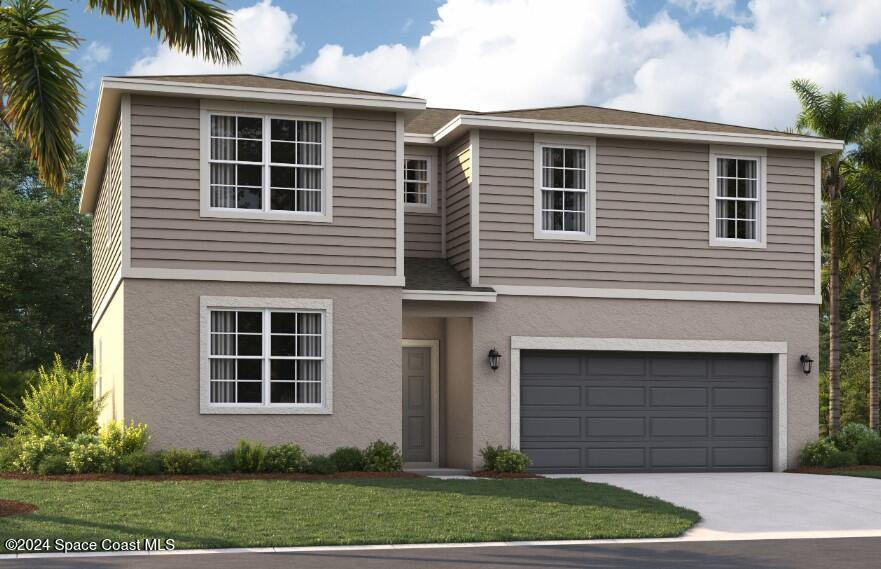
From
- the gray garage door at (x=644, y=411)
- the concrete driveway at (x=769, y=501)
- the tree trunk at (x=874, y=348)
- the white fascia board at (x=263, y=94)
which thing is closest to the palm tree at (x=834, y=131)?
the tree trunk at (x=874, y=348)

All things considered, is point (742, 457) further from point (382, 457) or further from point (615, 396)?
point (382, 457)

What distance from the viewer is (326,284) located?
61.7ft

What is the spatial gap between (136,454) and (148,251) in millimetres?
3069

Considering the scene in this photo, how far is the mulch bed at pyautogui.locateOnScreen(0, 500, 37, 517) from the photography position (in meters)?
13.4

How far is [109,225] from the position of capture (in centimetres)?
2161

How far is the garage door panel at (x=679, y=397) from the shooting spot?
2111cm

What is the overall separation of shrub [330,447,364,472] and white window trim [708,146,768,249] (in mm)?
7495

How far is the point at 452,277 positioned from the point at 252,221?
3.82 m

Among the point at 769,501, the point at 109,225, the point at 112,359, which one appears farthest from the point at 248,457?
the point at 769,501

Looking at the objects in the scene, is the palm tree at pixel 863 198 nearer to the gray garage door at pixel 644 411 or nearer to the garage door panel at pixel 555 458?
the gray garage door at pixel 644 411

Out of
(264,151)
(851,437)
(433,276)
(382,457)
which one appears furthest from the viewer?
(851,437)

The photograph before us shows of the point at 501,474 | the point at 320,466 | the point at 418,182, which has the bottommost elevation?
the point at 501,474

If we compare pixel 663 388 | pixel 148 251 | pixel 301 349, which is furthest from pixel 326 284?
pixel 663 388

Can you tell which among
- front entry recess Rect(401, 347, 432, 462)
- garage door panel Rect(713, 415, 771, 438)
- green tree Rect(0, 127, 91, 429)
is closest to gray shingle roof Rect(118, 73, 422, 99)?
front entry recess Rect(401, 347, 432, 462)
